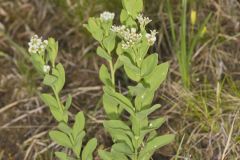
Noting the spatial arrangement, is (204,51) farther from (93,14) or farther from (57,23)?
(57,23)

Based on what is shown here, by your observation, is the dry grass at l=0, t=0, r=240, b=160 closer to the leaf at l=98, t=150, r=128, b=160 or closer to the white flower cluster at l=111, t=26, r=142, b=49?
the leaf at l=98, t=150, r=128, b=160

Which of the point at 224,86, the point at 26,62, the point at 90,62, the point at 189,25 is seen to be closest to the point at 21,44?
the point at 26,62

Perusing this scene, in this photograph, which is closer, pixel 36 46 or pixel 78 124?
pixel 36 46

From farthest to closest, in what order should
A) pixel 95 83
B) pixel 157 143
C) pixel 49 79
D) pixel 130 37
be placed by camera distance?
pixel 95 83, pixel 157 143, pixel 49 79, pixel 130 37

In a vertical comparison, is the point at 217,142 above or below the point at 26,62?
below

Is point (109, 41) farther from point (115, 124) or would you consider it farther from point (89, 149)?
point (89, 149)

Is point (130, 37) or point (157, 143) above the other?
point (130, 37)

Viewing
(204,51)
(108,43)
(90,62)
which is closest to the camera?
(108,43)

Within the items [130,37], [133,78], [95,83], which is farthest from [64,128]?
[95,83]
